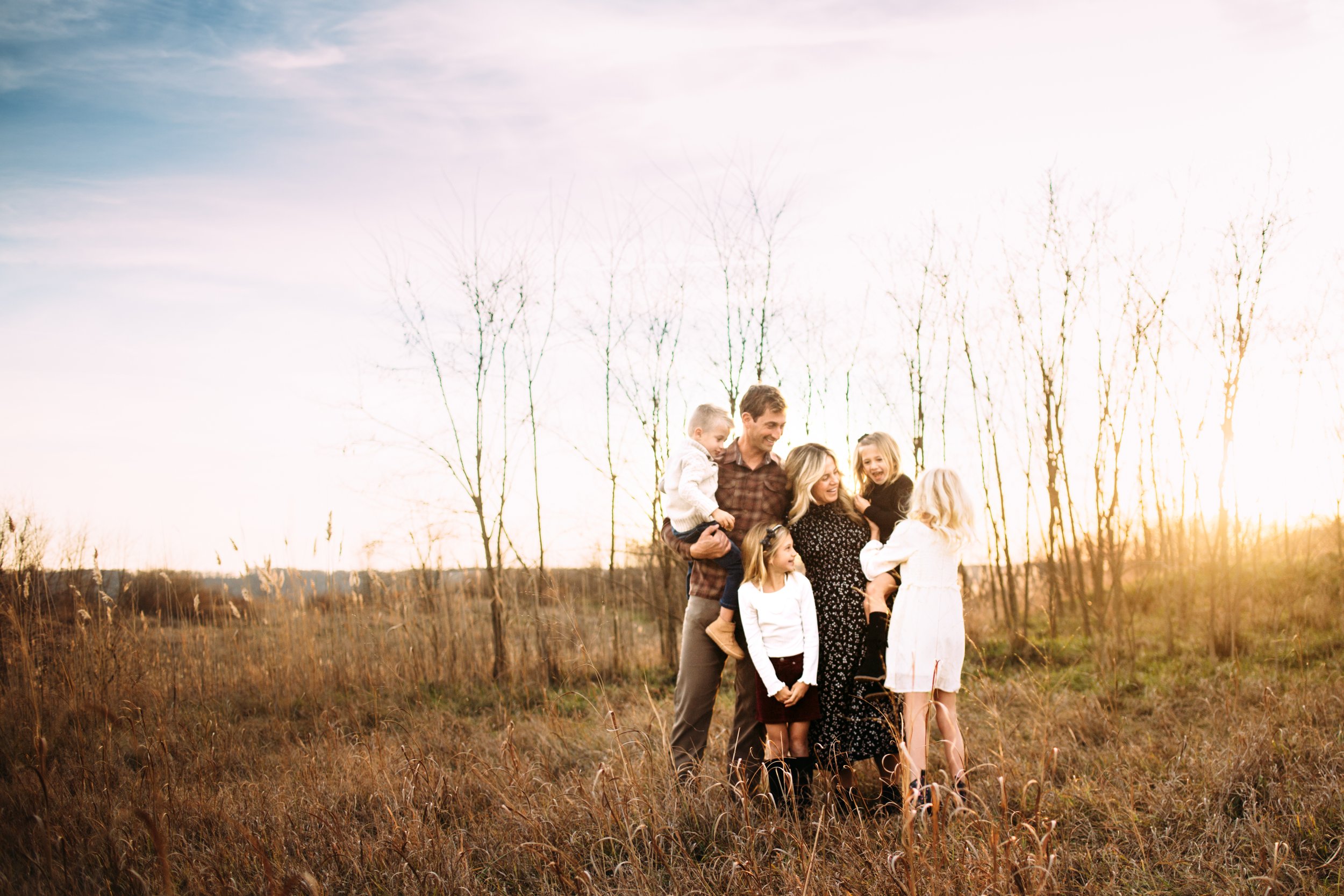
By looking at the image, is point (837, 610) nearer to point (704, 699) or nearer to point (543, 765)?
point (704, 699)

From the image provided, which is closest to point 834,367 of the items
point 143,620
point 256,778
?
point 256,778

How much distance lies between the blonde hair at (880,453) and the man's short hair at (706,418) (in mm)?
598

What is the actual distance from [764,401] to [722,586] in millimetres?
812

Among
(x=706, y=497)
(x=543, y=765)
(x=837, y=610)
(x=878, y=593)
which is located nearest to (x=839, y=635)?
(x=837, y=610)

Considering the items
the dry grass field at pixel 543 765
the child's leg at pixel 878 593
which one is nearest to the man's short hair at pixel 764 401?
the child's leg at pixel 878 593

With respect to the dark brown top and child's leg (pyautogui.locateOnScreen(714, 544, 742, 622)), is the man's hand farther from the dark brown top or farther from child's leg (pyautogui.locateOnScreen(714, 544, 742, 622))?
the dark brown top

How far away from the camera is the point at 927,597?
318 centimetres

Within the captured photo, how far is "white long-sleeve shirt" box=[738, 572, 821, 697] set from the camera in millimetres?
3117

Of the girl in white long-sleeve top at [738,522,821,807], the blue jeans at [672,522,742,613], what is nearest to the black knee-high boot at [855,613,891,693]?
the girl in white long-sleeve top at [738,522,821,807]

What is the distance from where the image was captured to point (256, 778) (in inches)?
169

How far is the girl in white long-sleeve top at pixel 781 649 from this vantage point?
310 centimetres

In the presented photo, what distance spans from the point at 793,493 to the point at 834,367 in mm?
4468

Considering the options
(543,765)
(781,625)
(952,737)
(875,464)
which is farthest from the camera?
(543,765)

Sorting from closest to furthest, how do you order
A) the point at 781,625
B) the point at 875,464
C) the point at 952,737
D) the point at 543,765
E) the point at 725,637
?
the point at 952,737 → the point at 781,625 → the point at 725,637 → the point at 875,464 → the point at 543,765
